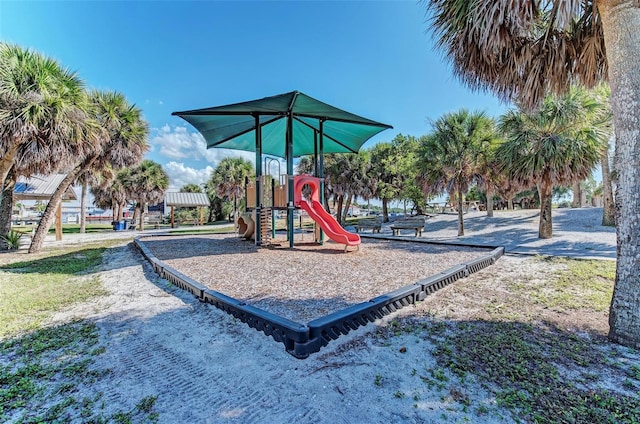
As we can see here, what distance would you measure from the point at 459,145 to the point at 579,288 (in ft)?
33.2

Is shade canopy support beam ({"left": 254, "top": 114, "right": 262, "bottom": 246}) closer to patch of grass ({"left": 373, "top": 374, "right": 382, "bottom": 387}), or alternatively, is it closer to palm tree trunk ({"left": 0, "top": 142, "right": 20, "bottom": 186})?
palm tree trunk ({"left": 0, "top": 142, "right": 20, "bottom": 186})

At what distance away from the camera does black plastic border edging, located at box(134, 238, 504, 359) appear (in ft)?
9.45

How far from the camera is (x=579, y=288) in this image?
16.5 feet

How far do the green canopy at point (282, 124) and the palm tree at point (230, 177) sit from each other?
15.7 metres

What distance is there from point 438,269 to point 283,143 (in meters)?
11.3

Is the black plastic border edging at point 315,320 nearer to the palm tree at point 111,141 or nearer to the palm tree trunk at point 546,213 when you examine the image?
the palm tree trunk at point 546,213

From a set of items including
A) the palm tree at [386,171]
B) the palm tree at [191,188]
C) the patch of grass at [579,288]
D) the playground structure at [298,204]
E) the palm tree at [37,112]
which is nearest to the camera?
the patch of grass at [579,288]

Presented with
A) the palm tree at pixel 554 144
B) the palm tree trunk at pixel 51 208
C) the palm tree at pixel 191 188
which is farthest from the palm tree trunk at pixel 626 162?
the palm tree at pixel 191 188

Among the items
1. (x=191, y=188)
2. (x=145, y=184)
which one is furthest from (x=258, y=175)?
(x=191, y=188)

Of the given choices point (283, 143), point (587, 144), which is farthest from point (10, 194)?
point (587, 144)

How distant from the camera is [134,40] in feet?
38.5

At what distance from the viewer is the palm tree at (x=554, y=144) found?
1044 cm

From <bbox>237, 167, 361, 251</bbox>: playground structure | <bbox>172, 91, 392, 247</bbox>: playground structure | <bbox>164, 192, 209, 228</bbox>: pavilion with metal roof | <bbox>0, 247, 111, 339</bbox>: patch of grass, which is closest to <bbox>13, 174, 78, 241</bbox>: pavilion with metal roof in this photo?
<bbox>0, 247, 111, 339</bbox>: patch of grass

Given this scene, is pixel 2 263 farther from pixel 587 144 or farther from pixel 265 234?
pixel 587 144
